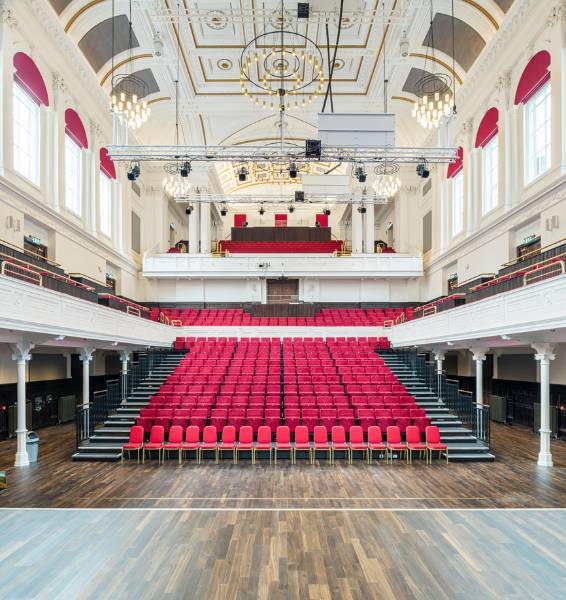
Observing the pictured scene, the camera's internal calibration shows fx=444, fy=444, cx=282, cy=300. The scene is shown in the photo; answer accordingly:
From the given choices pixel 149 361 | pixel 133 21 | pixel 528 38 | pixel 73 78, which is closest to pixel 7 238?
pixel 149 361

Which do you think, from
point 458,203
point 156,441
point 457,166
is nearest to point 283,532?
point 156,441

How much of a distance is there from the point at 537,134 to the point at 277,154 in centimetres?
724

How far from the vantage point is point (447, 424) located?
10.3 meters

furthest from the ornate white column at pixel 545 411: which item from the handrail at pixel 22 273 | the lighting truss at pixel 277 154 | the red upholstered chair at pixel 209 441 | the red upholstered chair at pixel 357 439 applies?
the handrail at pixel 22 273

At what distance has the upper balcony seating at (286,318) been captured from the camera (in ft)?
57.3

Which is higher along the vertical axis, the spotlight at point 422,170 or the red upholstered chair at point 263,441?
the spotlight at point 422,170

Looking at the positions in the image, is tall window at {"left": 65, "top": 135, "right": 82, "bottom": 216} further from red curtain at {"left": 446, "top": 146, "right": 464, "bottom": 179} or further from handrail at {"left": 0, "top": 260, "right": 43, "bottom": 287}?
red curtain at {"left": 446, "top": 146, "right": 464, "bottom": 179}

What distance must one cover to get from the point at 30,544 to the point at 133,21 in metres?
14.6

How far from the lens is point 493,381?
47.6 ft

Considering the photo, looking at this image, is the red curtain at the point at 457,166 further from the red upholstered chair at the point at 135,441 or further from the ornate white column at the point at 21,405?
the ornate white column at the point at 21,405

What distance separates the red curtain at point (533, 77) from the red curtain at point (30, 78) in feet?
44.7

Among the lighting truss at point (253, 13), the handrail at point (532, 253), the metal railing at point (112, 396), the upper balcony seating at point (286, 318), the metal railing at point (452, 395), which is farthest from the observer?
the upper balcony seating at point (286, 318)

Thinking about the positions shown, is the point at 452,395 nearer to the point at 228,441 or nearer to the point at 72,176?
the point at 228,441

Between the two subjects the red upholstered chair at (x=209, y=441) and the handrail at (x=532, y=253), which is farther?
the handrail at (x=532, y=253)
